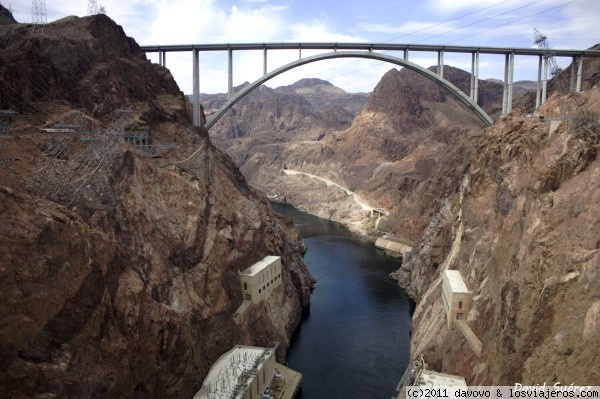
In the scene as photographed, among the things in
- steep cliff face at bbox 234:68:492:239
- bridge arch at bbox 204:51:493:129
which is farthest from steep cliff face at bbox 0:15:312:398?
steep cliff face at bbox 234:68:492:239

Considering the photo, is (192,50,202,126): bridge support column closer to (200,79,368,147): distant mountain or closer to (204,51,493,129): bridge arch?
(204,51,493,129): bridge arch

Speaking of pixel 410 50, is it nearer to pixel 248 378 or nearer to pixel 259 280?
pixel 259 280

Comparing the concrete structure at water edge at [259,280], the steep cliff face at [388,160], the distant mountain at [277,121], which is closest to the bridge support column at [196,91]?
the concrete structure at water edge at [259,280]

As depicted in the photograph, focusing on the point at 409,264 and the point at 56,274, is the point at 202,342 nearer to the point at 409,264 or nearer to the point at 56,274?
the point at 56,274

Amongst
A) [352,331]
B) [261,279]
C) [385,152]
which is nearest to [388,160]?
[385,152]

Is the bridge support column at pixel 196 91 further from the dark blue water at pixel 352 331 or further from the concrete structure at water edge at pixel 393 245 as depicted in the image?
the concrete structure at water edge at pixel 393 245
